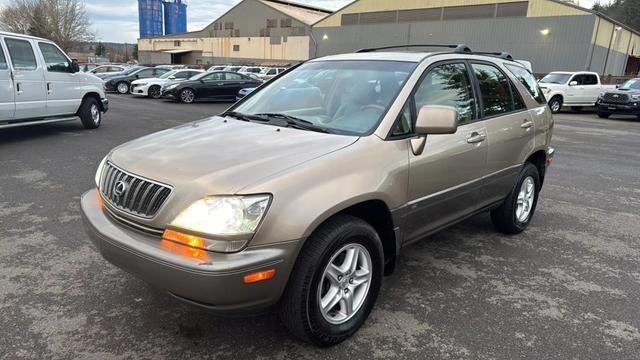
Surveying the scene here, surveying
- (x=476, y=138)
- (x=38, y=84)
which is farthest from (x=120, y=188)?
(x=38, y=84)

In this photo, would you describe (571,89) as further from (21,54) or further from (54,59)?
(21,54)

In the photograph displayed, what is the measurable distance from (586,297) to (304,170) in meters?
2.47

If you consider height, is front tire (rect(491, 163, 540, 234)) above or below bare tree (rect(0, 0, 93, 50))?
below

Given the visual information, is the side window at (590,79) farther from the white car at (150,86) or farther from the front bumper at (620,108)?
the white car at (150,86)

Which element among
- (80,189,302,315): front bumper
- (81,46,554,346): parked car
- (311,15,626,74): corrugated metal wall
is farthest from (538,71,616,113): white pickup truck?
(80,189,302,315): front bumper

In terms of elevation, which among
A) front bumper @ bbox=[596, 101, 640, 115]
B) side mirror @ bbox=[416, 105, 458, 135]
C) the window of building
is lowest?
front bumper @ bbox=[596, 101, 640, 115]

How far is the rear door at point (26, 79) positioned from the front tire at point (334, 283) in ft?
26.1

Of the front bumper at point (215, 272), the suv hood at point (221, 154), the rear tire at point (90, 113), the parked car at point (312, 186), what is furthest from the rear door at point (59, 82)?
the front bumper at point (215, 272)

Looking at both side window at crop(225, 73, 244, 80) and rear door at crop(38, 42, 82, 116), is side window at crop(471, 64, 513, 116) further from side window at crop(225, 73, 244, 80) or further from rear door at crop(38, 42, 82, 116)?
side window at crop(225, 73, 244, 80)

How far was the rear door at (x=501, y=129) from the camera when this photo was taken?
3.92 meters

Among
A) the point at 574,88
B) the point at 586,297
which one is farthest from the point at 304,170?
the point at 574,88

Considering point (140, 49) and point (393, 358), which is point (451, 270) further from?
point (140, 49)

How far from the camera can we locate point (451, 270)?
3.81 meters

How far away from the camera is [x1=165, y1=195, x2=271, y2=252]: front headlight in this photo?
88.0 inches
